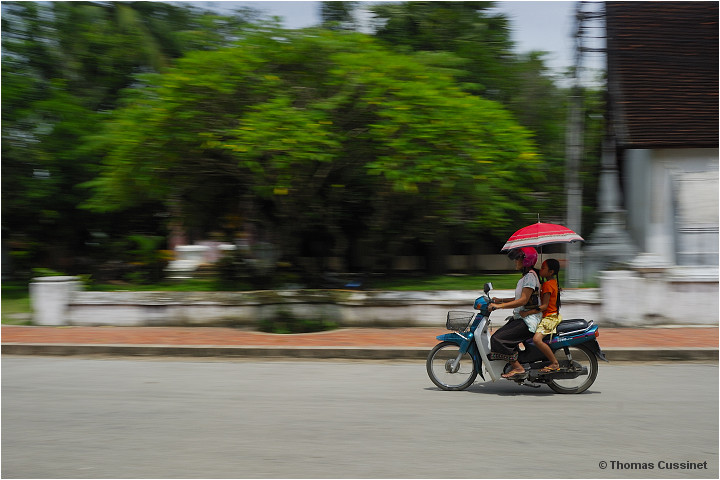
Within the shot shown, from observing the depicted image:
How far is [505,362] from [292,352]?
3845mm

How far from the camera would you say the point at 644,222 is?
17.1m

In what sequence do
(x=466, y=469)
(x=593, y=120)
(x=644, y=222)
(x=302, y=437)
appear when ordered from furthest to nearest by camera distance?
(x=593, y=120), (x=644, y=222), (x=302, y=437), (x=466, y=469)

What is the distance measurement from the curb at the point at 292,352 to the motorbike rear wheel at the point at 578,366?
2740 mm

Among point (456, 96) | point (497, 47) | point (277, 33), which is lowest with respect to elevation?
point (456, 96)

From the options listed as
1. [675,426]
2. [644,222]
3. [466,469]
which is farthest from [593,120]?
[466,469]

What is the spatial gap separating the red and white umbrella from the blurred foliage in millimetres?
4849

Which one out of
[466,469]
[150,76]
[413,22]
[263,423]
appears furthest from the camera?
[413,22]

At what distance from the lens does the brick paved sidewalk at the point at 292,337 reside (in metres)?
11.5

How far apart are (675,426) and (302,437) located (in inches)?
128

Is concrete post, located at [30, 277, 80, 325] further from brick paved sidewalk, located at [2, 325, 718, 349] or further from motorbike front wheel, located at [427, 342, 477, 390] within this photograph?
motorbike front wheel, located at [427, 342, 477, 390]

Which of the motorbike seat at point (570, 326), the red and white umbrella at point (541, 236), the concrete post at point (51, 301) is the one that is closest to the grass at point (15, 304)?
the concrete post at point (51, 301)

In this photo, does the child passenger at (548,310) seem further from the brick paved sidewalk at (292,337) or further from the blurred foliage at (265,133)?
the blurred foliage at (265,133)

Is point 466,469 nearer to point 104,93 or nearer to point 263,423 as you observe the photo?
point 263,423

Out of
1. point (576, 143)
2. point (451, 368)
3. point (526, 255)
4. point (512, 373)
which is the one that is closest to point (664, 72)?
point (576, 143)
